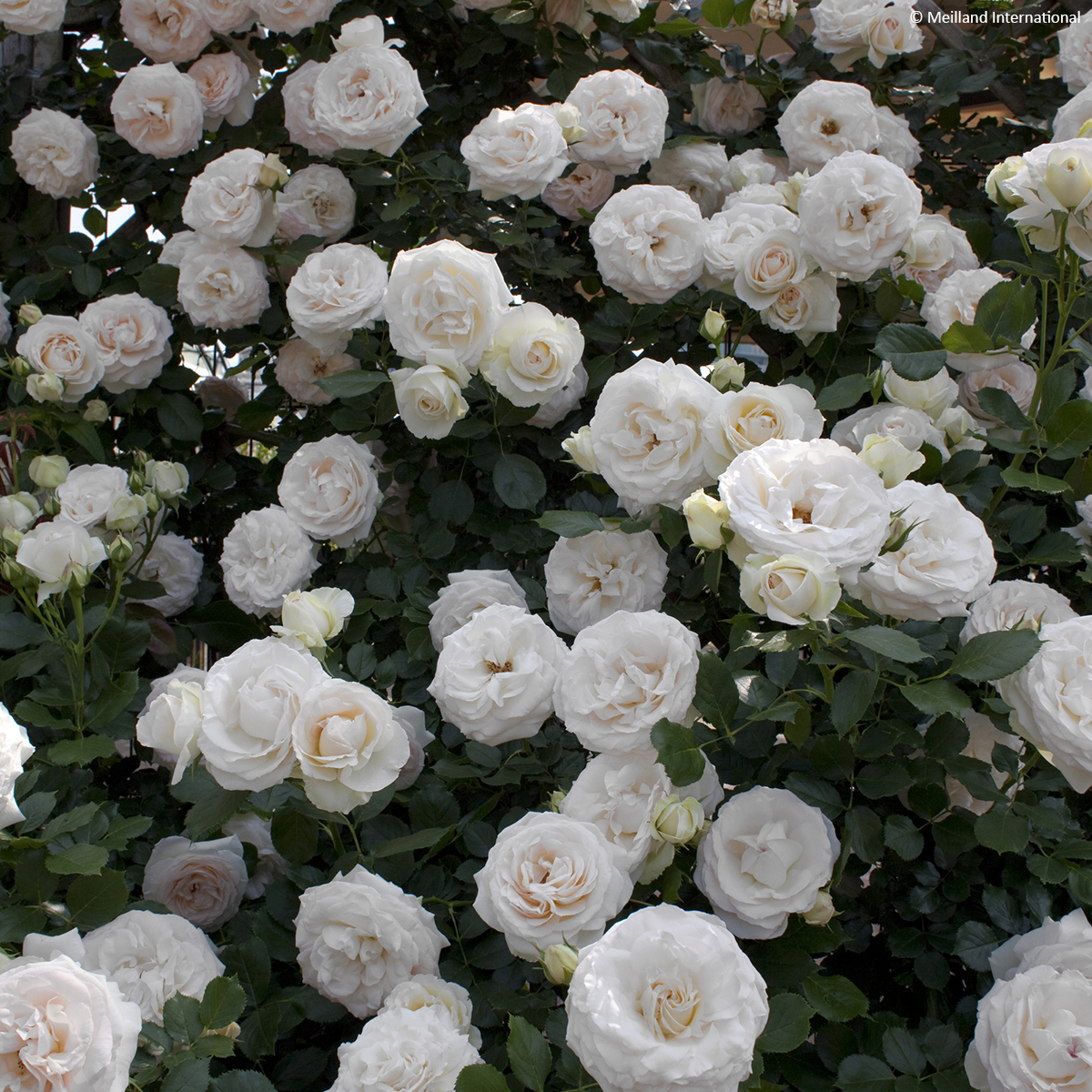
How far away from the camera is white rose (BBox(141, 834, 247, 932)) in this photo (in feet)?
3.88

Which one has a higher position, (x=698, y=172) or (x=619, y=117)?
(x=619, y=117)

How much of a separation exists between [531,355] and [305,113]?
0.84 m

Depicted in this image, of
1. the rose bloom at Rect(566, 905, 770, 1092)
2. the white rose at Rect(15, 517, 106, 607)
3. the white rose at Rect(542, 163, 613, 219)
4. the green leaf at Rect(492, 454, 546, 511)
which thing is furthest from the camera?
the white rose at Rect(542, 163, 613, 219)

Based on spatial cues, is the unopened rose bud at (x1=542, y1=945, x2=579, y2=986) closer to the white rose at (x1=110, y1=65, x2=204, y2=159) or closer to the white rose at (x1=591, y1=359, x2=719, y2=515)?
the white rose at (x1=591, y1=359, x2=719, y2=515)

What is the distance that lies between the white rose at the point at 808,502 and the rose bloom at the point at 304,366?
1.07 m

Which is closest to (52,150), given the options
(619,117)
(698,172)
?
(619,117)

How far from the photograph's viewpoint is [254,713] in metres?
0.85

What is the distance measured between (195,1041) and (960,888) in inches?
28.3

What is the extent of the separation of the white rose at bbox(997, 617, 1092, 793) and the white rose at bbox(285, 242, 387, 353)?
98 centimetres

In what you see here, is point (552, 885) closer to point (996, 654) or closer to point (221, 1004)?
point (221, 1004)

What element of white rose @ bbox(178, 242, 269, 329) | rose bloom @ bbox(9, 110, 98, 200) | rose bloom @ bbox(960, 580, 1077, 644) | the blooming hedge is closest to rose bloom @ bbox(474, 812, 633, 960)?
the blooming hedge

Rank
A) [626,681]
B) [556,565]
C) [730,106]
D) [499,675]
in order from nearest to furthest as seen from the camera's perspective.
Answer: [626,681], [499,675], [556,565], [730,106]

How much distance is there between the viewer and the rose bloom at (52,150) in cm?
188

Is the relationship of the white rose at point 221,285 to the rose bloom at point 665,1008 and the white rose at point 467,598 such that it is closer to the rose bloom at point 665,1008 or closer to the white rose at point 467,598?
the white rose at point 467,598
